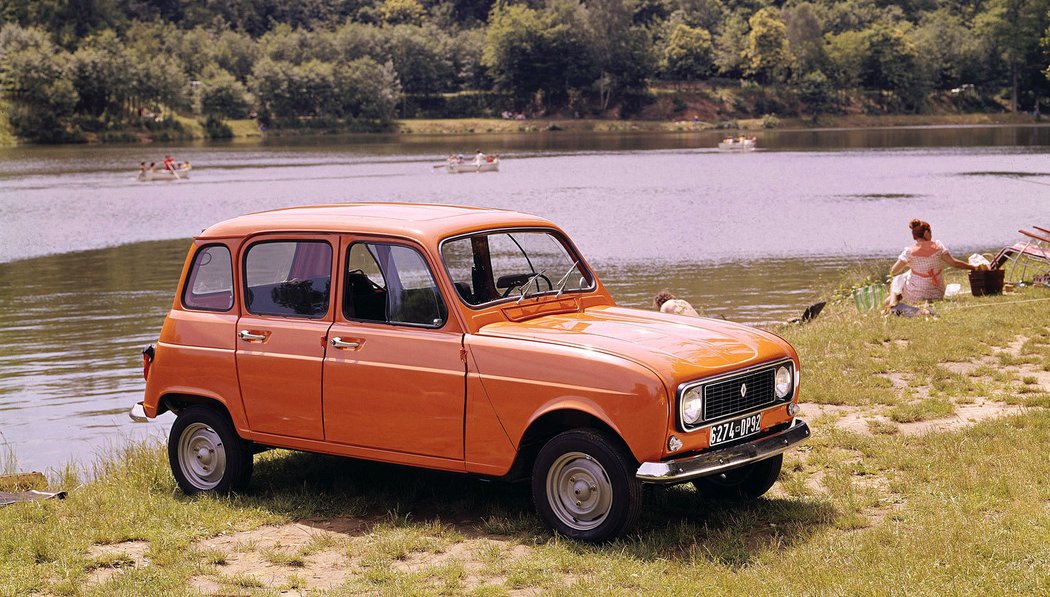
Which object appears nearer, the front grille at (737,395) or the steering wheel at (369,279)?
the front grille at (737,395)

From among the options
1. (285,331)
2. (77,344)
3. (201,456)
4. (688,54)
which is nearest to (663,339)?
(285,331)

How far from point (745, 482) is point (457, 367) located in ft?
7.34

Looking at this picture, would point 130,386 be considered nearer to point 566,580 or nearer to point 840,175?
point 566,580

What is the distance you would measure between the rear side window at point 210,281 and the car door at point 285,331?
Result: 173 mm

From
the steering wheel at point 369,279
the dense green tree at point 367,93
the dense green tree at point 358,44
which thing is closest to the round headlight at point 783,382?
the steering wheel at point 369,279

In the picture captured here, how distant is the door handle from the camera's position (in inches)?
301

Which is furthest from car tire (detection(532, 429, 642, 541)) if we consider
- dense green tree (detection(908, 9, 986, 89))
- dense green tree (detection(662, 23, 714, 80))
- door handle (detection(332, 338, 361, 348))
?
dense green tree (detection(662, 23, 714, 80))

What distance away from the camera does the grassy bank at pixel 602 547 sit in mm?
6191

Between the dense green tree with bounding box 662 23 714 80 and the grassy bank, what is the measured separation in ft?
537

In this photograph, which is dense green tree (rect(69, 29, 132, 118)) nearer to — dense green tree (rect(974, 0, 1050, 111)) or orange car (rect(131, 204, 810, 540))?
dense green tree (rect(974, 0, 1050, 111))

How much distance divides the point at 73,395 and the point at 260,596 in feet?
37.0

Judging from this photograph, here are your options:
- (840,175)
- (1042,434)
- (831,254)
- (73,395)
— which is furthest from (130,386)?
(840,175)

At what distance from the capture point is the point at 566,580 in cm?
633

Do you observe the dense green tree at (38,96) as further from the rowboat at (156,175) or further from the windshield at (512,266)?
the windshield at (512,266)
